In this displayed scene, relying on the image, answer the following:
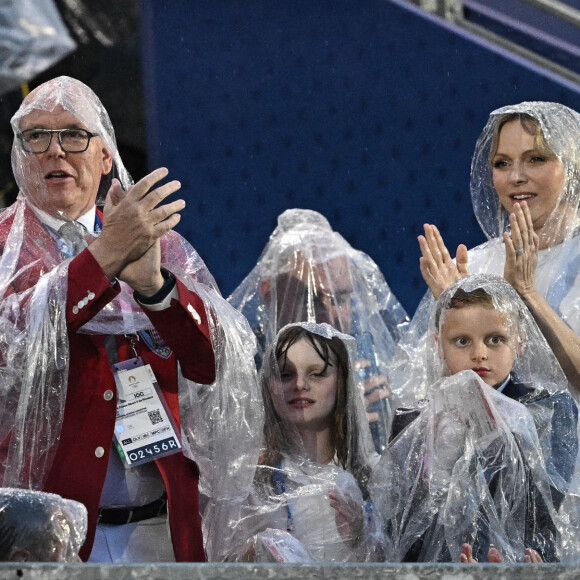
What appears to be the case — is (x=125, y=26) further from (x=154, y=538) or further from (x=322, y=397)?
(x=154, y=538)

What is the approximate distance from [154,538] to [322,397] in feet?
2.15

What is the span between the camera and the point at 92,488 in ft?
7.32

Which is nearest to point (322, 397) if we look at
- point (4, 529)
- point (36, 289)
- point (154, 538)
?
point (154, 538)

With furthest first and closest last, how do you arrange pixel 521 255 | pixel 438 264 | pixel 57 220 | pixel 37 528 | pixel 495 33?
1. pixel 495 33
2. pixel 438 264
3. pixel 521 255
4. pixel 57 220
5. pixel 37 528

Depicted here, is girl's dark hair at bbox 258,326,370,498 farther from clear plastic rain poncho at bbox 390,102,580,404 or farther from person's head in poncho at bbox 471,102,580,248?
person's head in poncho at bbox 471,102,580,248

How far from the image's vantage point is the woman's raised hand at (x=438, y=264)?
9.56 ft

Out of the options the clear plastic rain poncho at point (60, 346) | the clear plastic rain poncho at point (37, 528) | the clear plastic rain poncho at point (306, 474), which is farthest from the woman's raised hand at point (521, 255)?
the clear plastic rain poncho at point (37, 528)

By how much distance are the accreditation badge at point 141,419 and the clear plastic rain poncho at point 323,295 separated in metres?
1.03

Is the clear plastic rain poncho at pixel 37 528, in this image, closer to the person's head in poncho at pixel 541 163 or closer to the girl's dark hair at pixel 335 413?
the girl's dark hair at pixel 335 413

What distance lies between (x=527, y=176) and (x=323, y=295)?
0.80 meters

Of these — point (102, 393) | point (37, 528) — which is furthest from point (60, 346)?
point (37, 528)

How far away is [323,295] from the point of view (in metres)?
3.56

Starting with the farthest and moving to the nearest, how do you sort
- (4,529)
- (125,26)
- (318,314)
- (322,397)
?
(125,26) → (318,314) → (322,397) → (4,529)

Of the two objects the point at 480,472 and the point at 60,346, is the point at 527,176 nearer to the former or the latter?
the point at 480,472
